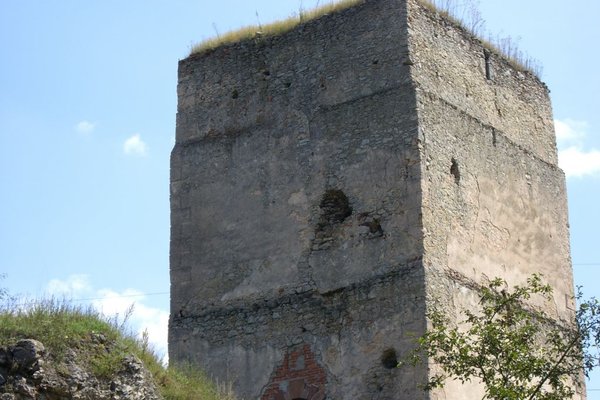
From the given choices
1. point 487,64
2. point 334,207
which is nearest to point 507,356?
point 334,207

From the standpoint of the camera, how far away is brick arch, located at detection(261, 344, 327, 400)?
16922 mm

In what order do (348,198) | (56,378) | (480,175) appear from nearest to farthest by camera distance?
(56,378) → (348,198) → (480,175)

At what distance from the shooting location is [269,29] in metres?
19.0

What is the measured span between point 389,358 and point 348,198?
2.21 meters

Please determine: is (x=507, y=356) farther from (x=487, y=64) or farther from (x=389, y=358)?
(x=487, y=64)

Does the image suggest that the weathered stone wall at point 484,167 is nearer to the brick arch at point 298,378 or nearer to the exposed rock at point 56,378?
the brick arch at point 298,378

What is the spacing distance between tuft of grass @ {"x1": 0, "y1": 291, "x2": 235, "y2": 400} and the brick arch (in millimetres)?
4030

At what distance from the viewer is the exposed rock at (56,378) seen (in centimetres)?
1113

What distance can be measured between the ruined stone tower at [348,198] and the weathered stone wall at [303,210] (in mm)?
21

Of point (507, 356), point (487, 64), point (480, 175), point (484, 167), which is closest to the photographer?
point (507, 356)

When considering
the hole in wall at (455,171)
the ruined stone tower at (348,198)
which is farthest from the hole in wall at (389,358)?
the hole in wall at (455,171)

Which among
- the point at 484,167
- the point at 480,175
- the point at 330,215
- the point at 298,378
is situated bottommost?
the point at 298,378

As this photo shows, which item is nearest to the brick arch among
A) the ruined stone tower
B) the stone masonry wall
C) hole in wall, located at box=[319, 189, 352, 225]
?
the ruined stone tower

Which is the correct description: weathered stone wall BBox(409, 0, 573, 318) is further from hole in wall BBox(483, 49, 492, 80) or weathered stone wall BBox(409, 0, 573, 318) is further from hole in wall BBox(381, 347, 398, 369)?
hole in wall BBox(381, 347, 398, 369)
